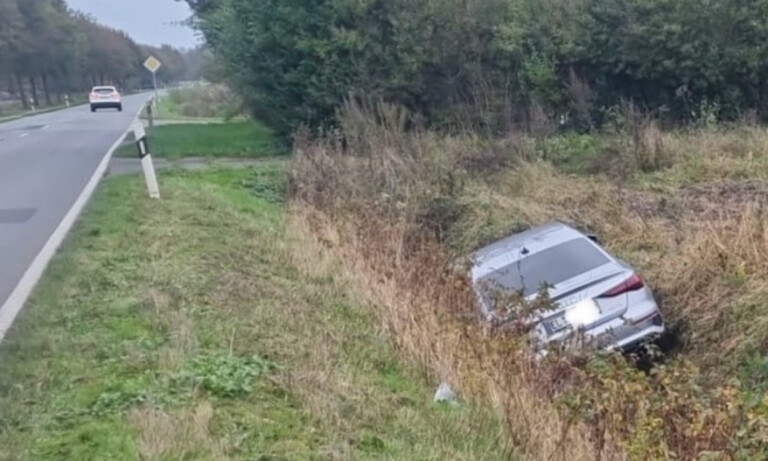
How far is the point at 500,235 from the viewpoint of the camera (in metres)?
12.5

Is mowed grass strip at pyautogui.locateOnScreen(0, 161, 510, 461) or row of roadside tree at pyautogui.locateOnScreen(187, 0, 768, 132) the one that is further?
row of roadside tree at pyautogui.locateOnScreen(187, 0, 768, 132)

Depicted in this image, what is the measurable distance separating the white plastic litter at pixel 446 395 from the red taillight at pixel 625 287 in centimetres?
316

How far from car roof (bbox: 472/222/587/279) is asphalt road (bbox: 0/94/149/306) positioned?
464 centimetres

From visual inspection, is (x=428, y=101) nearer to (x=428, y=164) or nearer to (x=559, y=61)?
(x=559, y=61)

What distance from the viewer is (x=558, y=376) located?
6113 millimetres

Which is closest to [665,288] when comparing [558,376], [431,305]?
[431,305]

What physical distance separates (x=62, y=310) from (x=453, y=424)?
335 cm

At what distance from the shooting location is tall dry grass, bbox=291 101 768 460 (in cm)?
498

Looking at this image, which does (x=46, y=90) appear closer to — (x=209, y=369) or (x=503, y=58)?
(x=503, y=58)

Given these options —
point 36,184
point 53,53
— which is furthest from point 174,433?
point 53,53

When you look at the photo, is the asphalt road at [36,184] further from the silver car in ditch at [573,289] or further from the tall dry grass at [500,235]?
the silver car in ditch at [573,289]

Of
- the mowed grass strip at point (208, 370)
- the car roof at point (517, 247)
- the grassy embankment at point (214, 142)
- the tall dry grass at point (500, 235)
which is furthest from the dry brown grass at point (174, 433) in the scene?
the grassy embankment at point (214, 142)

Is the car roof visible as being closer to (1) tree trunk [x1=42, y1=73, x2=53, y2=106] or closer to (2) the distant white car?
(2) the distant white car

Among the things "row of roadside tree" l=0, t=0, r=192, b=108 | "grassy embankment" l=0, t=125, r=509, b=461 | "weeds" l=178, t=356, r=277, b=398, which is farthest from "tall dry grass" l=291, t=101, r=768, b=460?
"row of roadside tree" l=0, t=0, r=192, b=108
